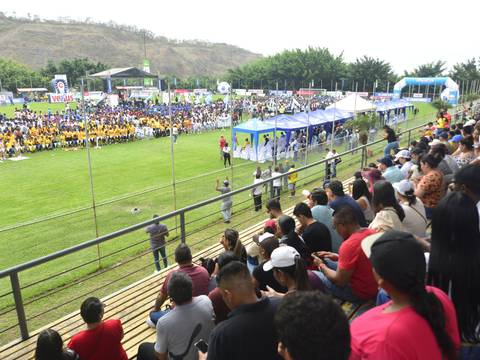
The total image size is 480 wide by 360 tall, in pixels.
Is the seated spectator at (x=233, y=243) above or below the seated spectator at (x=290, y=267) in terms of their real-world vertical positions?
below

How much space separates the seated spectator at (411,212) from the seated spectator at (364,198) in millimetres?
1179

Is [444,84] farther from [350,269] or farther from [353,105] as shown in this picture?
[350,269]

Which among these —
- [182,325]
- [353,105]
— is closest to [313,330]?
[182,325]

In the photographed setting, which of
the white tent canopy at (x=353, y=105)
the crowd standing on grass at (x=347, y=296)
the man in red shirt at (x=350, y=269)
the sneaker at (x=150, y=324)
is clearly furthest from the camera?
the white tent canopy at (x=353, y=105)

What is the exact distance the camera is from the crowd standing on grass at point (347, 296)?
5.60ft

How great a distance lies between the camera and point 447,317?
200cm

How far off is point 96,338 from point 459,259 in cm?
295

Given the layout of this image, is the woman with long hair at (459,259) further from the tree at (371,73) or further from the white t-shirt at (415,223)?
the tree at (371,73)

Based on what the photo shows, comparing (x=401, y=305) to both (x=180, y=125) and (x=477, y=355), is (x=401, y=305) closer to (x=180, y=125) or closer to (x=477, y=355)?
(x=477, y=355)

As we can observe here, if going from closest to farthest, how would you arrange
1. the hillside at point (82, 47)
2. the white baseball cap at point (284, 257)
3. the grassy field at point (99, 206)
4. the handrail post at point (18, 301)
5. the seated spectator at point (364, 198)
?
the white baseball cap at point (284, 257)
the handrail post at point (18, 301)
the seated spectator at point (364, 198)
the grassy field at point (99, 206)
the hillside at point (82, 47)

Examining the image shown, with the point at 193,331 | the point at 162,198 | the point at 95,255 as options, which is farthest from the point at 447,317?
the point at 162,198

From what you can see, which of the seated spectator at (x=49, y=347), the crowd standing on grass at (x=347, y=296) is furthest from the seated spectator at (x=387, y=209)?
the seated spectator at (x=49, y=347)

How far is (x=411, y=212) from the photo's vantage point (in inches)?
174

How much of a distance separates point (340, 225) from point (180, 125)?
105 ft
